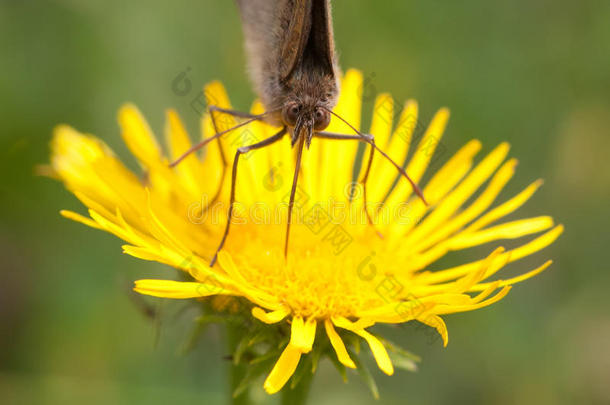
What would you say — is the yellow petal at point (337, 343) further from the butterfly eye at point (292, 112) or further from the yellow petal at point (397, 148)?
the yellow petal at point (397, 148)

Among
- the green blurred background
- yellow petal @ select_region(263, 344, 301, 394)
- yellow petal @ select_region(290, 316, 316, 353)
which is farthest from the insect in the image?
the green blurred background

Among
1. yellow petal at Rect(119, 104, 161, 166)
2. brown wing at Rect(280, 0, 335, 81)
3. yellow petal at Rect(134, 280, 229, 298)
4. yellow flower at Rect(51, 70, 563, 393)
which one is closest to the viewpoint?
yellow petal at Rect(134, 280, 229, 298)

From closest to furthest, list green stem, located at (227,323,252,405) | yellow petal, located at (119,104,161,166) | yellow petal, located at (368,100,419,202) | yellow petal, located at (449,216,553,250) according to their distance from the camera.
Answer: green stem, located at (227,323,252,405), yellow petal, located at (449,216,553,250), yellow petal, located at (119,104,161,166), yellow petal, located at (368,100,419,202)

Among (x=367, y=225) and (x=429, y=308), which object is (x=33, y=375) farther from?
(x=429, y=308)

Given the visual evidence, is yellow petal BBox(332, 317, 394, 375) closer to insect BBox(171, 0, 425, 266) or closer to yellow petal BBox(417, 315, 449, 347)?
yellow petal BBox(417, 315, 449, 347)

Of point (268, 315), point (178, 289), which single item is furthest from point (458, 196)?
point (178, 289)

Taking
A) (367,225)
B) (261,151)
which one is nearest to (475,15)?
(261,151)

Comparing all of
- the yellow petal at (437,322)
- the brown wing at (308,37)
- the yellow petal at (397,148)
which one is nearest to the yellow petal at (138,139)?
the brown wing at (308,37)

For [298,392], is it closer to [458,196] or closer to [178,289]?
[178,289]

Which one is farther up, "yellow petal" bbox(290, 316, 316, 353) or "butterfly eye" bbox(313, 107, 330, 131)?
"butterfly eye" bbox(313, 107, 330, 131)
